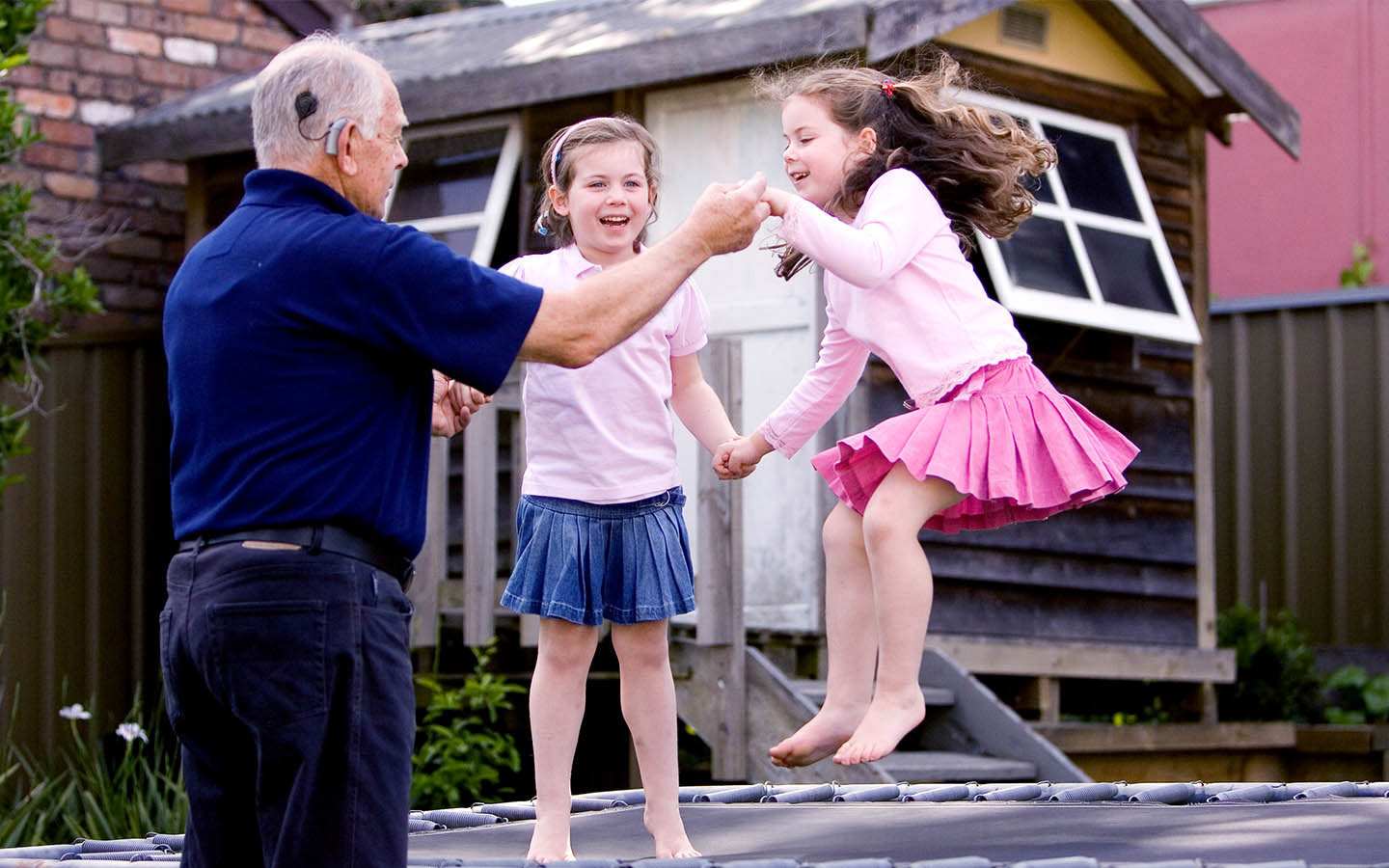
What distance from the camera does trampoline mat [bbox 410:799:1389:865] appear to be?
3355 millimetres

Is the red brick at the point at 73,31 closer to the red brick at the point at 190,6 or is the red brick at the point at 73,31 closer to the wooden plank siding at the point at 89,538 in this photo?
the red brick at the point at 190,6

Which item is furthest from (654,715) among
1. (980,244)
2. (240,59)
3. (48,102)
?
(240,59)

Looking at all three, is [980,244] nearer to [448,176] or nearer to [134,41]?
[448,176]

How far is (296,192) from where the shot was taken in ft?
8.72

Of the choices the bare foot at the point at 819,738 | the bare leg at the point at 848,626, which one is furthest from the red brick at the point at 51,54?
the bare foot at the point at 819,738

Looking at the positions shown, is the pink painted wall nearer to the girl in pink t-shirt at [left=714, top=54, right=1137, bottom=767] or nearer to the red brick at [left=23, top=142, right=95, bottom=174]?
the red brick at [left=23, top=142, right=95, bottom=174]

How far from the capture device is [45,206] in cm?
→ 784

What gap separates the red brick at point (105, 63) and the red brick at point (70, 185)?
475 millimetres

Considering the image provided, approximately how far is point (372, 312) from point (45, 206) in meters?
5.79

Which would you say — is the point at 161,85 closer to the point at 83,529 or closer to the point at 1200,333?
the point at 83,529

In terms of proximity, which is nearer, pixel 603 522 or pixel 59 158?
pixel 603 522

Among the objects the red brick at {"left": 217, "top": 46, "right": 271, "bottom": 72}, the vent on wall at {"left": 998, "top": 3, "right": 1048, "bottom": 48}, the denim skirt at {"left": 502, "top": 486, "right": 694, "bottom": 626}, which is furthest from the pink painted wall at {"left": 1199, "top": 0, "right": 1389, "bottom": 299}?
the denim skirt at {"left": 502, "top": 486, "right": 694, "bottom": 626}

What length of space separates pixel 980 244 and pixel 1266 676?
2718 millimetres

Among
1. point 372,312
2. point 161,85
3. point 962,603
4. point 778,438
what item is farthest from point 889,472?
point 161,85
